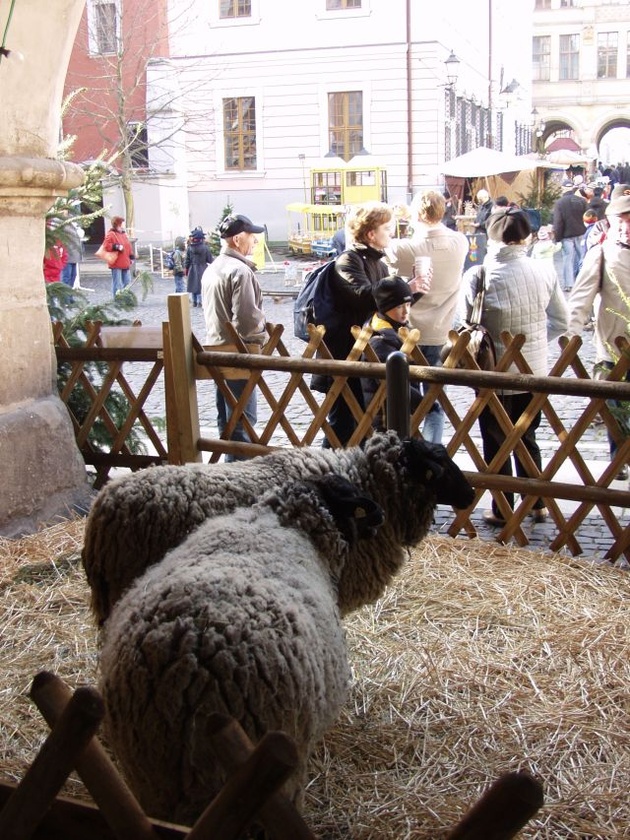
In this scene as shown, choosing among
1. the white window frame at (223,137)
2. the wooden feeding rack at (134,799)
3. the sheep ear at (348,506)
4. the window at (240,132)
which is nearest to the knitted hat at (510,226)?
the sheep ear at (348,506)

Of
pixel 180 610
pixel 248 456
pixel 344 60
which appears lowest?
pixel 248 456

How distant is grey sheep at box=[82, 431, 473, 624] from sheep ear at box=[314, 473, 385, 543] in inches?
6.9

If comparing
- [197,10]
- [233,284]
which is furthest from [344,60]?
[233,284]

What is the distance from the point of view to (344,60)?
29.6 metres

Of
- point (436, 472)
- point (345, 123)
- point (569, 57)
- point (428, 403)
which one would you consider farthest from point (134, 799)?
point (569, 57)

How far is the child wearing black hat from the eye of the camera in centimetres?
475

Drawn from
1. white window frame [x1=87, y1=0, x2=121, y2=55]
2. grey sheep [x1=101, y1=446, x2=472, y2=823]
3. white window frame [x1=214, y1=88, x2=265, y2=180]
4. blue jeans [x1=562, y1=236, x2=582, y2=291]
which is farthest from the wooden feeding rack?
white window frame [x1=214, y1=88, x2=265, y2=180]

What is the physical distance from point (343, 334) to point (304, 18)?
2743 cm

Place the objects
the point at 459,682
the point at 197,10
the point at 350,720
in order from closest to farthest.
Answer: the point at 350,720, the point at 459,682, the point at 197,10

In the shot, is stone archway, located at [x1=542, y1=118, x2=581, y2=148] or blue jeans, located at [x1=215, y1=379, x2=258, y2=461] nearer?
blue jeans, located at [x1=215, y1=379, x2=258, y2=461]

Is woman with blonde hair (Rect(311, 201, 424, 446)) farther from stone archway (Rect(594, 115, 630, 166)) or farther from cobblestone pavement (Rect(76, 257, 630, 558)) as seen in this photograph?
stone archway (Rect(594, 115, 630, 166))

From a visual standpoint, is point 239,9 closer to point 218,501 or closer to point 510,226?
point 510,226

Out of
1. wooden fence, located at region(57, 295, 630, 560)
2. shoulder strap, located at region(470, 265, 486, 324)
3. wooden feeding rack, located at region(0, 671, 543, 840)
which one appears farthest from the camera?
shoulder strap, located at region(470, 265, 486, 324)

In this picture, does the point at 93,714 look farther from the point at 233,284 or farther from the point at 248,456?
the point at 233,284
